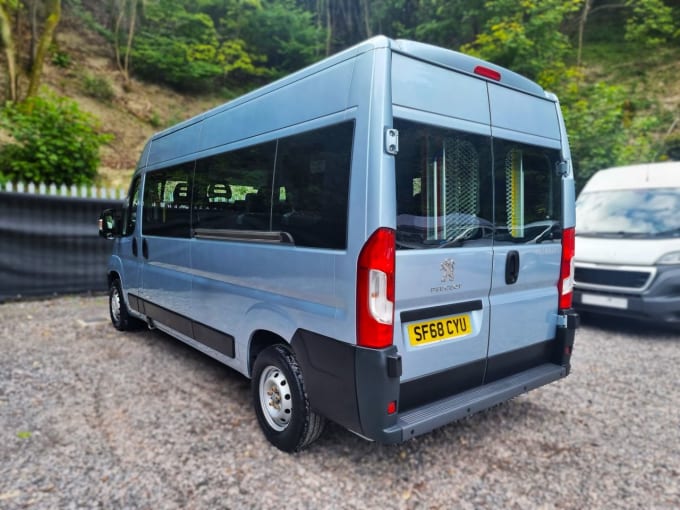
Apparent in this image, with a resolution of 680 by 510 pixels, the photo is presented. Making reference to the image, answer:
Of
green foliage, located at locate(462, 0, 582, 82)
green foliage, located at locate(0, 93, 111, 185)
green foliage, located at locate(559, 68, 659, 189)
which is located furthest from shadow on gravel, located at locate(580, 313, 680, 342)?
green foliage, located at locate(462, 0, 582, 82)

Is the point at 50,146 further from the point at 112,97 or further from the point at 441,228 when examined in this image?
the point at 112,97

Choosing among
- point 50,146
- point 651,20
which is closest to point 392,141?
point 50,146

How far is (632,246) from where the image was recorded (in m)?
5.79

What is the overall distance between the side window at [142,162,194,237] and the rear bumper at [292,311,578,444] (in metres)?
2.00

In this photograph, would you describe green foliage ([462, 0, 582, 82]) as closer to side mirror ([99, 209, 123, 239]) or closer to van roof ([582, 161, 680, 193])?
van roof ([582, 161, 680, 193])

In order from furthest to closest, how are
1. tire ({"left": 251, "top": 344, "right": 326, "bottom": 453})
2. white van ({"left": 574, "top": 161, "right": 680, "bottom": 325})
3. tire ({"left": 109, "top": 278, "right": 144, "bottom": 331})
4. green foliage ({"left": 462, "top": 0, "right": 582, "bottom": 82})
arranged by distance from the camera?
green foliage ({"left": 462, "top": 0, "right": 582, "bottom": 82}) → tire ({"left": 109, "top": 278, "right": 144, "bottom": 331}) → white van ({"left": 574, "top": 161, "right": 680, "bottom": 325}) → tire ({"left": 251, "top": 344, "right": 326, "bottom": 453})

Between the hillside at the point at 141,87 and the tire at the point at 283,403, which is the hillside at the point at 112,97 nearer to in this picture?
the hillside at the point at 141,87

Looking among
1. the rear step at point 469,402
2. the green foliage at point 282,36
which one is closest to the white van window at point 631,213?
the rear step at point 469,402

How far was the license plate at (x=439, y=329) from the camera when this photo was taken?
98.6 inches

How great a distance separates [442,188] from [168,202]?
2850mm

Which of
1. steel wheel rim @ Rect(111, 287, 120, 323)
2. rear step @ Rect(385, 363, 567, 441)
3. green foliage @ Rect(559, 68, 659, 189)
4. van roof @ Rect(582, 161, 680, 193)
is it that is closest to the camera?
rear step @ Rect(385, 363, 567, 441)

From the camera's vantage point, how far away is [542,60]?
15375mm

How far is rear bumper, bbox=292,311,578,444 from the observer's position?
231 centimetres

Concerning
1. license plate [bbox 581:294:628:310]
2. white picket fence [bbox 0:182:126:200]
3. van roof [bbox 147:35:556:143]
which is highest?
van roof [bbox 147:35:556:143]
